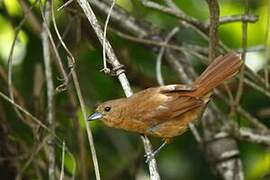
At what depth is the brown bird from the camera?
378cm

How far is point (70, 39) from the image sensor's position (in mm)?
4781

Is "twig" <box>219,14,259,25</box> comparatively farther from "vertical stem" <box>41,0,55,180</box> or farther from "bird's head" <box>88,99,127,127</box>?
"vertical stem" <box>41,0,55,180</box>

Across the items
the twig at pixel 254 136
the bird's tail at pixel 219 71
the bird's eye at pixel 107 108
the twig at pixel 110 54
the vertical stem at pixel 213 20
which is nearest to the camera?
the twig at pixel 110 54

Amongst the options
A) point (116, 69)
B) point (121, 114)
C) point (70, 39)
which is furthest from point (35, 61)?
point (116, 69)

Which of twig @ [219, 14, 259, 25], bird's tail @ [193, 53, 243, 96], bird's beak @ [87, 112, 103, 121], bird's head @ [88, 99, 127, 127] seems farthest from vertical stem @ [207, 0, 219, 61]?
bird's beak @ [87, 112, 103, 121]

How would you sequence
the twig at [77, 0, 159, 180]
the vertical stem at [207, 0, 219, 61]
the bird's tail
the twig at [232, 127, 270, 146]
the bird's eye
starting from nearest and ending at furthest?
the twig at [77, 0, 159, 180], the vertical stem at [207, 0, 219, 61], the bird's tail, the bird's eye, the twig at [232, 127, 270, 146]

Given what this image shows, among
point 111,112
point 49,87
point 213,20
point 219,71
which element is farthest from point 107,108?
point 213,20

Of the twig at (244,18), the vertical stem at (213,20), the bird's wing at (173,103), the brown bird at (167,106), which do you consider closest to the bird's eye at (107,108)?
the brown bird at (167,106)

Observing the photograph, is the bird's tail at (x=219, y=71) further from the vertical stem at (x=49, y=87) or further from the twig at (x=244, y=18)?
the vertical stem at (x=49, y=87)

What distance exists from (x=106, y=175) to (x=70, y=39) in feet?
3.53

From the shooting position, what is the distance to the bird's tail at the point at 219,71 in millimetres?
3746

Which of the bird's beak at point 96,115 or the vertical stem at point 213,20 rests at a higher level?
the vertical stem at point 213,20

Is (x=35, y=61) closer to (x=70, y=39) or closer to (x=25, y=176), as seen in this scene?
(x=70, y=39)

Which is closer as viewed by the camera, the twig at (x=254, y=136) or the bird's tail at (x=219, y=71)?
the bird's tail at (x=219, y=71)
